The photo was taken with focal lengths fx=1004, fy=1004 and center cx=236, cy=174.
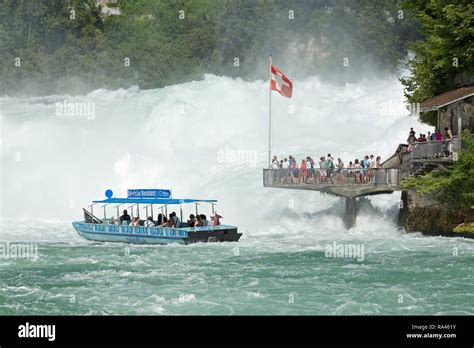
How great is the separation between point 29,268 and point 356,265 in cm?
1002

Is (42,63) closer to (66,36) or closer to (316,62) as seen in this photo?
(66,36)

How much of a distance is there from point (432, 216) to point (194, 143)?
2229 centimetres

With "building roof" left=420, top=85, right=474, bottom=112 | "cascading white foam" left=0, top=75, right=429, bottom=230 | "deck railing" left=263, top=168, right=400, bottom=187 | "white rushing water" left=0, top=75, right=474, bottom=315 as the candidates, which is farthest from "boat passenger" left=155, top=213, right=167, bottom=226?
"building roof" left=420, top=85, right=474, bottom=112

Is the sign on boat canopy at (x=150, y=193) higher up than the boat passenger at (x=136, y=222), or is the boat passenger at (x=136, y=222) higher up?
the sign on boat canopy at (x=150, y=193)

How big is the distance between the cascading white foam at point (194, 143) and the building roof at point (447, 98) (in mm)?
6788

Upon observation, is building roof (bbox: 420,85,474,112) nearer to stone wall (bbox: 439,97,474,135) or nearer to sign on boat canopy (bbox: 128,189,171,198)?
stone wall (bbox: 439,97,474,135)

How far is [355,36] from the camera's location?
84.6 meters

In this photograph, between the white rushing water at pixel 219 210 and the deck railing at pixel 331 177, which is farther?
the deck railing at pixel 331 177

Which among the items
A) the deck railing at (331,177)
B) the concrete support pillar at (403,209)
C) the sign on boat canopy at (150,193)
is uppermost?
the deck railing at (331,177)

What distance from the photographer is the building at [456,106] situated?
38375 mm

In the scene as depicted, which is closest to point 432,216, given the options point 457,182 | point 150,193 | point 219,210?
point 457,182

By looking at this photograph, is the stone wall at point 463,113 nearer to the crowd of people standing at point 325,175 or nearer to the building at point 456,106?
the building at point 456,106

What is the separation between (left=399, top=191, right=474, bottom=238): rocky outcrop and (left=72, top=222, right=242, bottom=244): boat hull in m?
7.18

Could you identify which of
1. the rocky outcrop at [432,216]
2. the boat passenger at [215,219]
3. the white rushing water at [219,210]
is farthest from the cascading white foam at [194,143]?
the boat passenger at [215,219]
